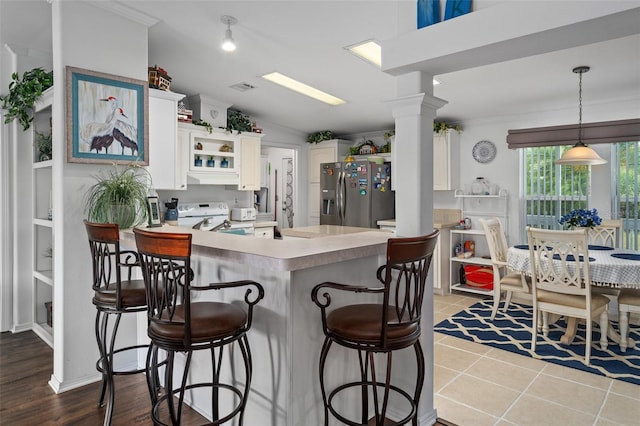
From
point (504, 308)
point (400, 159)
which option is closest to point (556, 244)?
point (504, 308)

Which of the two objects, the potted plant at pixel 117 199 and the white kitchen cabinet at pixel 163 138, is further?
the white kitchen cabinet at pixel 163 138

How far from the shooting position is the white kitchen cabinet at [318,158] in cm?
623

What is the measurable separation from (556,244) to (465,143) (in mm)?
2456

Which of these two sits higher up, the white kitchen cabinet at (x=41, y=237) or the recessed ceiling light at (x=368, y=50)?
the recessed ceiling light at (x=368, y=50)

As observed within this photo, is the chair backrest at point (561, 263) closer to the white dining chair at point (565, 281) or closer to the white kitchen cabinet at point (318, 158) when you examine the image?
the white dining chair at point (565, 281)

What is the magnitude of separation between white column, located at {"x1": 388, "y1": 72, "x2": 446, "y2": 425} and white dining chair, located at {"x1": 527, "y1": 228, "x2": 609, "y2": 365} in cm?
151

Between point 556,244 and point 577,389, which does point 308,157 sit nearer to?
point 556,244

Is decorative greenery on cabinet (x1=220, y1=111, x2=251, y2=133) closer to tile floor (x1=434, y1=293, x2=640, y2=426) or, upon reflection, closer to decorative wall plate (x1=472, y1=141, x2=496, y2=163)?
decorative wall plate (x1=472, y1=141, x2=496, y2=163)

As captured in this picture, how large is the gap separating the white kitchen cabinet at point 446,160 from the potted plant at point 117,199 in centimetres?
370

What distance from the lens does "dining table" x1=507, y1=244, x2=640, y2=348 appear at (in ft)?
9.73

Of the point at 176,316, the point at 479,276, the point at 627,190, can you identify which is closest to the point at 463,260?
the point at 479,276

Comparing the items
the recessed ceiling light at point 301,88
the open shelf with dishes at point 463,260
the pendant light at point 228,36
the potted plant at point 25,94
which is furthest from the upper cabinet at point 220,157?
the open shelf with dishes at point 463,260

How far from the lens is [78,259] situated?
263 cm

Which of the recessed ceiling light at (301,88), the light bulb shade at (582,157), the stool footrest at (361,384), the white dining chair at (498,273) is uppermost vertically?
the recessed ceiling light at (301,88)
